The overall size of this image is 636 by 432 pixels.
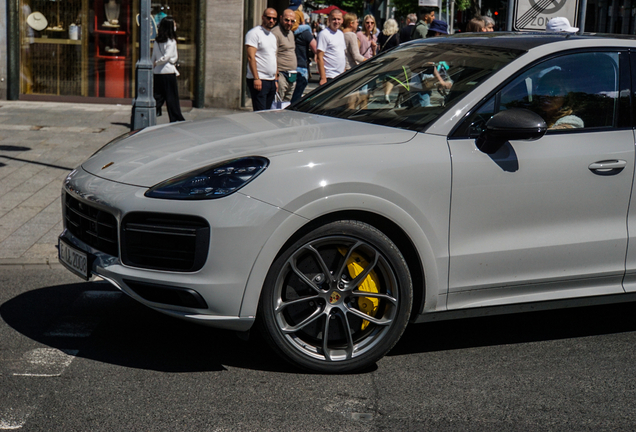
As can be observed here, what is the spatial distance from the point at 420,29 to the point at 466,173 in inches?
361

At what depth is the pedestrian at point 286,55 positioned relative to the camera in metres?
11.1

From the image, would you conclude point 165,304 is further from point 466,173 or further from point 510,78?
point 510,78

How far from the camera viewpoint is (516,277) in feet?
13.9

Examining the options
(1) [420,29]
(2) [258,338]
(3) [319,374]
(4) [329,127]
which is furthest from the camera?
(1) [420,29]

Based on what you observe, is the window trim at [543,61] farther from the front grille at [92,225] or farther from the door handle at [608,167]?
the front grille at [92,225]

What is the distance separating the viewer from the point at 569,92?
4.46m

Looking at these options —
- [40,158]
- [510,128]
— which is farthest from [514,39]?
[40,158]

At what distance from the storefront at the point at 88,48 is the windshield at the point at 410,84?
10.6 metres

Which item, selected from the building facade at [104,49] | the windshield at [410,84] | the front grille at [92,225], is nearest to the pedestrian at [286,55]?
the building facade at [104,49]

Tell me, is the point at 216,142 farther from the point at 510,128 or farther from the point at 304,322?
the point at 510,128

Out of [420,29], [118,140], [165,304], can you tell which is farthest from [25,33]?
[165,304]

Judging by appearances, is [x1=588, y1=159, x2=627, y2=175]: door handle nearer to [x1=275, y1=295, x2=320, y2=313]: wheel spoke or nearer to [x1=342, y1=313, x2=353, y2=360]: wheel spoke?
[x1=342, y1=313, x2=353, y2=360]: wheel spoke

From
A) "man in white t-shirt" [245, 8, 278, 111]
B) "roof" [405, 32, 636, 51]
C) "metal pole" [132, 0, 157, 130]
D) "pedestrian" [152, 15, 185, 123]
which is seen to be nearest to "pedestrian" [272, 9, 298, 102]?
"man in white t-shirt" [245, 8, 278, 111]

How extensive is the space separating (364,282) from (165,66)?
8.52 m
